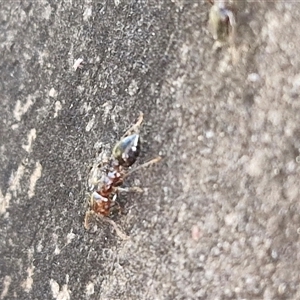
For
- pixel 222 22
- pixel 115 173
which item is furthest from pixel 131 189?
pixel 222 22

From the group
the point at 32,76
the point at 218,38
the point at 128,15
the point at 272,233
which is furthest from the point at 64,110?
the point at 272,233

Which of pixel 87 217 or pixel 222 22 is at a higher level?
pixel 222 22

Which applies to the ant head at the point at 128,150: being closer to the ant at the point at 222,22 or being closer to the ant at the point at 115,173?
the ant at the point at 115,173

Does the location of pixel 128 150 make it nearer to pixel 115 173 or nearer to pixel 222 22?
pixel 115 173

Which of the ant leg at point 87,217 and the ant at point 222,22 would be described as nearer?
the ant at point 222,22

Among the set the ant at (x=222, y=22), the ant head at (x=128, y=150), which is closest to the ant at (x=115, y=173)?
the ant head at (x=128, y=150)

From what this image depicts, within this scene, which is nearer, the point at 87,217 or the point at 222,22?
the point at 222,22

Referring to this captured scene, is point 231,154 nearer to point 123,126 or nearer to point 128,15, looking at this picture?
point 123,126
